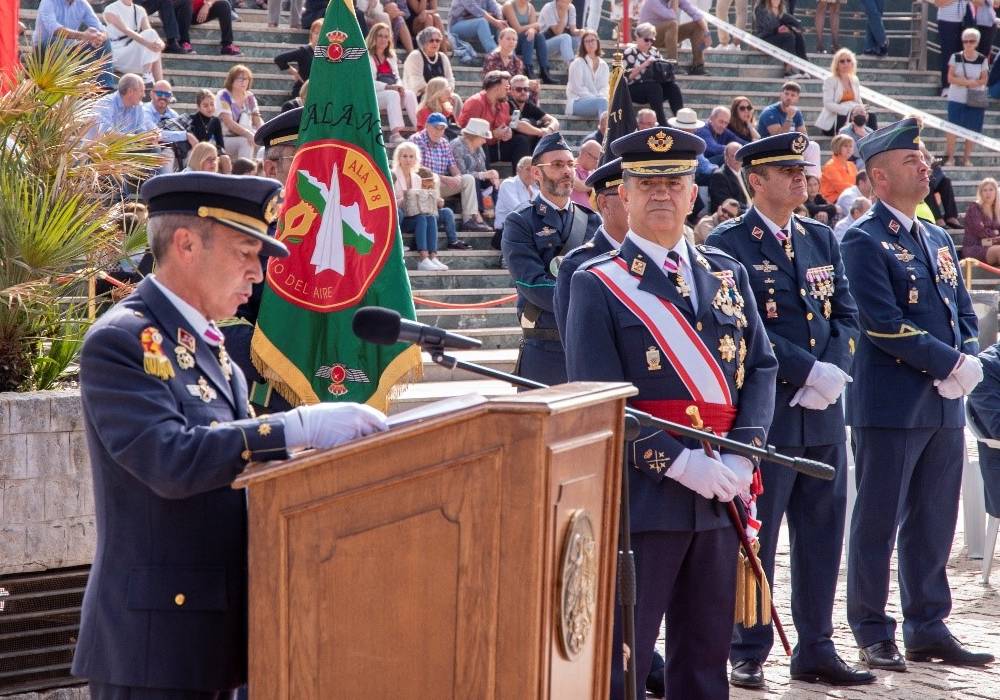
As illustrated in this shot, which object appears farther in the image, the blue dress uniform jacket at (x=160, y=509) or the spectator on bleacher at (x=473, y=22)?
the spectator on bleacher at (x=473, y=22)

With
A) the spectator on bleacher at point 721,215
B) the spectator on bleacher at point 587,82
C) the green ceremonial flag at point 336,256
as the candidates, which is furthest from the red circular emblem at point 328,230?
the spectator on bleacher at point 587,82

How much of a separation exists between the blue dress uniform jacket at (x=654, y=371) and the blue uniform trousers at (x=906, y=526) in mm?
1834

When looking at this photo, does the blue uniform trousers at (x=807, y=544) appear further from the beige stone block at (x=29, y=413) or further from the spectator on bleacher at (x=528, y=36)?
the spectator on bleacher at (x=528, y=36)

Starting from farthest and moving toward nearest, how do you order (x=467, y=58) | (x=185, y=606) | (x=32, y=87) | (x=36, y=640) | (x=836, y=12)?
(x=836, y=12), (x=467, y=58), (x=32, y=87), (x=36, y=640), (x=185, y=606)

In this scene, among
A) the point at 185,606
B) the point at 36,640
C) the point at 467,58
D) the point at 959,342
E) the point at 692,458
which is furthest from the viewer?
the point at 467,58

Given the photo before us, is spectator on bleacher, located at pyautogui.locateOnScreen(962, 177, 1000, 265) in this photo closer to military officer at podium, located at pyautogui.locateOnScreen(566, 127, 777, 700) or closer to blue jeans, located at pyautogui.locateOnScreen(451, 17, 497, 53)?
blue jeans, located at pyautogui.locateOnScreen(451, 17, 497, 53)

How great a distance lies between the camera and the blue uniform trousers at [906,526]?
609 cm

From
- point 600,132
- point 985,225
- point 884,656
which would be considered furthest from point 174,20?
point 884,656

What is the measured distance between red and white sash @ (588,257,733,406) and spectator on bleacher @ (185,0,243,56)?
11.8m

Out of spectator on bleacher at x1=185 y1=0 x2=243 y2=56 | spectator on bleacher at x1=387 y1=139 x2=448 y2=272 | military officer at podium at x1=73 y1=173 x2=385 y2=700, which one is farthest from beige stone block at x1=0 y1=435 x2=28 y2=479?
spectator on bleacher at x1=185 y1=0 x2=243 y2=56

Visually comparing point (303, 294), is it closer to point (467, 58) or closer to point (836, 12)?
point (467, 58)

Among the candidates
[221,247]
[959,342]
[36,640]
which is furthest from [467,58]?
[221,247]

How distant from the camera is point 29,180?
5195 millimetres

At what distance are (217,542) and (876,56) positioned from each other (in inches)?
816
